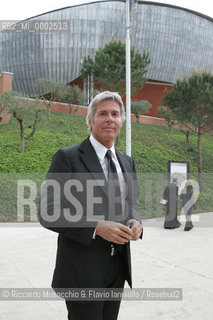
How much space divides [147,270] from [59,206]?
11.6ft

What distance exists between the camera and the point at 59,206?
1.67 metres

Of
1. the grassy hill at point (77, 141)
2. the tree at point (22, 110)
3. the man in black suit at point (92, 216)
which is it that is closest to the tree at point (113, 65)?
the grassy hill at point (77, 141)

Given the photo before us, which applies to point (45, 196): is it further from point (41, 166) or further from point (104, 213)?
point (41, 166)

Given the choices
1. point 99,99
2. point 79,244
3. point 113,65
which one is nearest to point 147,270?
point 79,244

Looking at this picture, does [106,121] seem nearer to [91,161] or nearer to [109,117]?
[109,117]

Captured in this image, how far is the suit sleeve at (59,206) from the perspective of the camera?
63.4 inches

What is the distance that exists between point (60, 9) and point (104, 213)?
38116mm

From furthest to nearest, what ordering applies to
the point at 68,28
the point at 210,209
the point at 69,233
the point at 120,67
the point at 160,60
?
the point at 160,60 → the point at 68,28 → the point at 120,67 → the point at 210,209 → the point at 69,233

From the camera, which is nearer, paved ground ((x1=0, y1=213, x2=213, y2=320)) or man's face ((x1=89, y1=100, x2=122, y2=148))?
man's face ((x1=89, y1=100, x2=122, y2=148))

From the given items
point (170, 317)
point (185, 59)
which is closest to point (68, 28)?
point (185, 59)

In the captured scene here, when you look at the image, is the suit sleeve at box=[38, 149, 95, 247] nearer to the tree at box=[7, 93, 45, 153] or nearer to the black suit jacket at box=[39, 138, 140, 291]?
the black suit jacket at box=[39, 138, 140, 291]

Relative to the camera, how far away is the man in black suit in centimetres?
163

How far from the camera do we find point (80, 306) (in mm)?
1696

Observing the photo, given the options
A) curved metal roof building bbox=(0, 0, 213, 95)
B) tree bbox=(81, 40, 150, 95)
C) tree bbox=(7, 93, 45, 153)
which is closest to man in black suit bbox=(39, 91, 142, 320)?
tree bbox=(7, 93, 45, 153)
